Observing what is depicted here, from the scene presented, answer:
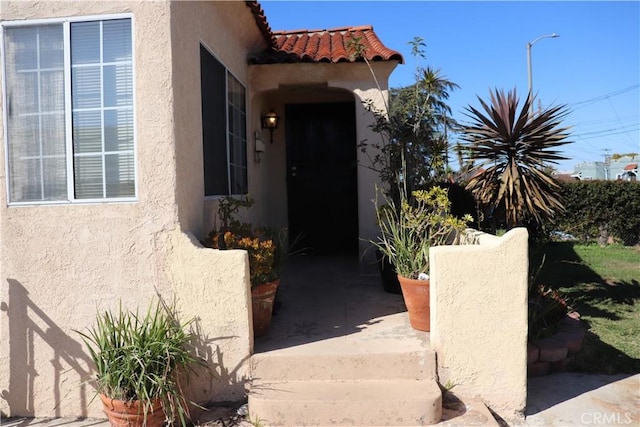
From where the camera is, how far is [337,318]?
16.0ft

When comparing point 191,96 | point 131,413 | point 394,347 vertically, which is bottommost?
point 131,413

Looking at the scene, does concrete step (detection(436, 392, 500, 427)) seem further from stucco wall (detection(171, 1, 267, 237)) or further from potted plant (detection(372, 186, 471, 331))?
stucco wall (detection(171, 1, 267, 237))

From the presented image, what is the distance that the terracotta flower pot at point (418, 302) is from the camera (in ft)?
13.9

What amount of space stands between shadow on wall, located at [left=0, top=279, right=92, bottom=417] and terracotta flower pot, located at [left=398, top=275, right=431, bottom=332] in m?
3.02

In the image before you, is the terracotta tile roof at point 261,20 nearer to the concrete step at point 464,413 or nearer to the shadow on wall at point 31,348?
the shadow on wall at point 31,348

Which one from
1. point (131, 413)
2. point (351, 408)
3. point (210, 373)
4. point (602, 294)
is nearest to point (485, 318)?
point (351, 408)

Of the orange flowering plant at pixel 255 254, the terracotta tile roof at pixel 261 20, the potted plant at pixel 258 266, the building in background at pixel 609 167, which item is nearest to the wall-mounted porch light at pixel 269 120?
the terracotta tile roof at pixel 261 20

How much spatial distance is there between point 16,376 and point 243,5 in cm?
483

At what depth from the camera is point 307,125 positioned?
28.9 feet

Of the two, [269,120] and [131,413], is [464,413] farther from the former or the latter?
[269,120]

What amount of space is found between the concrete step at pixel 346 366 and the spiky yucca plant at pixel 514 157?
3.26 meters

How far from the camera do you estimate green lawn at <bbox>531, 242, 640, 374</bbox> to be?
193 inches

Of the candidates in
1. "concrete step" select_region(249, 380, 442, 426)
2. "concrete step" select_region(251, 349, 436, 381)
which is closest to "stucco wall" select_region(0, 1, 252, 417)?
"concrete step" select_region(251, 349, 436, 381)

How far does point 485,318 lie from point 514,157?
3.40 metres
